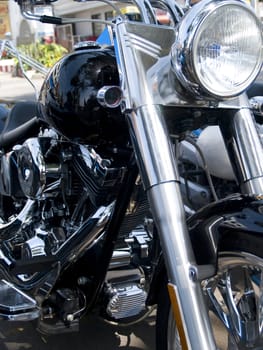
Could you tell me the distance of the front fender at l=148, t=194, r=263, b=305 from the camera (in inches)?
61.8

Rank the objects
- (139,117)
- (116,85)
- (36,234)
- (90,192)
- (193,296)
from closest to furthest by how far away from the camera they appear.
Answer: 1. (193,296)
2. (139,117)
3. (116,85)
4. (90,192)
5. (36,234)

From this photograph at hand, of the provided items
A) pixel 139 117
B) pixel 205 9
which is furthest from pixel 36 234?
pixel 205 9

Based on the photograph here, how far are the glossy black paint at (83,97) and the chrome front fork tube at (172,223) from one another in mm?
472

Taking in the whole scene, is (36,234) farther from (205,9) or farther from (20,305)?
(205,9)

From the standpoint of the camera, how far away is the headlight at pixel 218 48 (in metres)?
1.53

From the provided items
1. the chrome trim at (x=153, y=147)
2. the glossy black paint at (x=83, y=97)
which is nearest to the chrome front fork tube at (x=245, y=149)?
the chrome trim at (x=153, y=147)

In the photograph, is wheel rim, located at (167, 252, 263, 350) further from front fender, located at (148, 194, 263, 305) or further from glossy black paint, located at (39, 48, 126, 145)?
Answer: glossy black paint, located at (39, 48, 126, 145)

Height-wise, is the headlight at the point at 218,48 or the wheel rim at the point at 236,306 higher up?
the headlight at the point at 218,48

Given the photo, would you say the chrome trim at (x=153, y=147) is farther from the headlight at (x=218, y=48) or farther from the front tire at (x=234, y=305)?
the front tire at (x=234, y=305)

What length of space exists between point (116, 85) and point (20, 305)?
1010 mm

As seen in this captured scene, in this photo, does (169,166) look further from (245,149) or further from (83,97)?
(83,97)

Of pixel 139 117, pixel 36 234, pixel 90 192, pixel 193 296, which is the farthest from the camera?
pixel 36 234

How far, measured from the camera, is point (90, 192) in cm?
228

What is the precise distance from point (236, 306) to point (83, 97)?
0.93 meters
